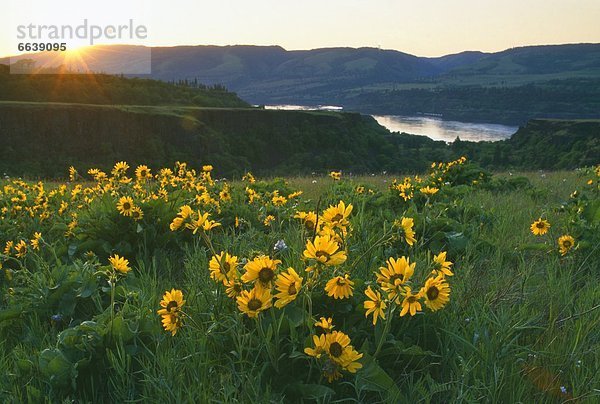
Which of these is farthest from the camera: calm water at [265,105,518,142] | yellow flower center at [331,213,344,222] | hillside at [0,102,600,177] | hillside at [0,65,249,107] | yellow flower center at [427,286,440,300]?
calm water at [265,105,518,142]

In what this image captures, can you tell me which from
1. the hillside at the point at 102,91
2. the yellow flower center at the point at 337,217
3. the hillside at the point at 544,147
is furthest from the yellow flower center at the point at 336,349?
the hillside at the point at 102,91

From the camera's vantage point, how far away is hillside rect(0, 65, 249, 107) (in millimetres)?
83062

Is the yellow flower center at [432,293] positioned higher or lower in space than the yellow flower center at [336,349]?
higher

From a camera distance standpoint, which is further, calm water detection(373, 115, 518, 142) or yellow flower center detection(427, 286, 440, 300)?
calm water detection(373, 115, 518, 142)

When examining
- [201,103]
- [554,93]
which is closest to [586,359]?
[201,103]

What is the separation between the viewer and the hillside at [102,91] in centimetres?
8306

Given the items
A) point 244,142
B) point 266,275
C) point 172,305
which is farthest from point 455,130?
point 266,275

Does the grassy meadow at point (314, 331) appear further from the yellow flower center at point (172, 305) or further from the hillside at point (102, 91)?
the hillside at point (102, 91)

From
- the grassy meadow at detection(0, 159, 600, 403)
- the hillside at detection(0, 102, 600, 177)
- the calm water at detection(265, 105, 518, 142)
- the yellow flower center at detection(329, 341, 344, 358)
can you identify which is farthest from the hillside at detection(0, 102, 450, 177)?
the yellow flower center at detection(329, 341, 344, 358)

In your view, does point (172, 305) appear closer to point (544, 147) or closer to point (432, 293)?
point (432, 293)

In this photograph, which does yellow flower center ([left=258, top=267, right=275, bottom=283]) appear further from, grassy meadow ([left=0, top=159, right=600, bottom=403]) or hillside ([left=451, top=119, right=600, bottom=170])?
hillside ([left=451, top=119, right=600, bottom=170])

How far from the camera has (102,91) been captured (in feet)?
304

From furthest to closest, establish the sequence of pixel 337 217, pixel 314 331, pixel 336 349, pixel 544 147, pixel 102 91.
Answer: pixel 102 91 < pixel 544 147 < pixel 337 217 < pixel 314 331 < pixel 336 349

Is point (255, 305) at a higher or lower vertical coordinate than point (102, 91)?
lower
